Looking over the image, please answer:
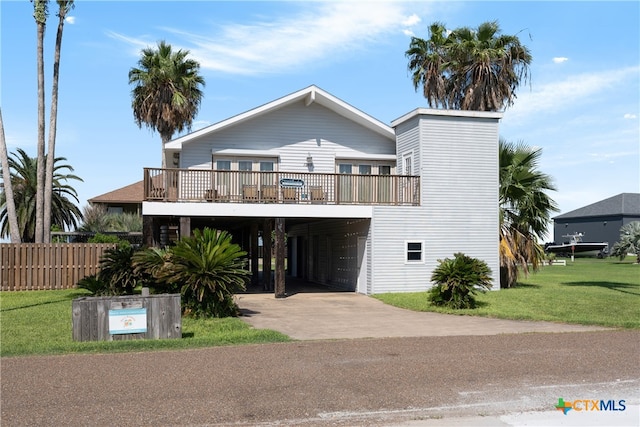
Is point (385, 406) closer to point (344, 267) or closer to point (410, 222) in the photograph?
point (410, 222)

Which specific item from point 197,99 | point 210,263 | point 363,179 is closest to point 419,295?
point 363,179

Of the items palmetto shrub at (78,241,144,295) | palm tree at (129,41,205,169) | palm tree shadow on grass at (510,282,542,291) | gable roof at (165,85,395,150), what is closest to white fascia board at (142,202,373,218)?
palmetto shrub at (78,241,144,295)

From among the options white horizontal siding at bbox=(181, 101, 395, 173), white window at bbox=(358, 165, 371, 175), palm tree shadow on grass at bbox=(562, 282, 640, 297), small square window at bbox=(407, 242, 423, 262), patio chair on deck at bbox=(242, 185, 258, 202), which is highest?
white horizontal siding at bbox=(181, 101, 395, 173)

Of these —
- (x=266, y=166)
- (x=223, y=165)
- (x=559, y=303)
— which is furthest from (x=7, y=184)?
(x=559, y=303)

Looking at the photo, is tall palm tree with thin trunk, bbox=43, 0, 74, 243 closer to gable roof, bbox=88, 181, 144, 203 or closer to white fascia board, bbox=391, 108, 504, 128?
white fascia board, bbox=391, 108, 504, 128

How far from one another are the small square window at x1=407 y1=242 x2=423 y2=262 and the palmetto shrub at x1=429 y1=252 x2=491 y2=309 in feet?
14.9

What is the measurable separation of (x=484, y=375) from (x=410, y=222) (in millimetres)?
13283

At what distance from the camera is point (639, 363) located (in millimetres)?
9406

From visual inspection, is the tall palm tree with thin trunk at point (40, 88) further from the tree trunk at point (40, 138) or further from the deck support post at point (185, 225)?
the deck support post at point (185, 225)

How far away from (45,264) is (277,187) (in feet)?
28.9

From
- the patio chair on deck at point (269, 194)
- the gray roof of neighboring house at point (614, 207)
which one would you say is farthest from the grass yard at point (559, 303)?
the gray roof of neighboring house at point (614, 207)

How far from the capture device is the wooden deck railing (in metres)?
19.8

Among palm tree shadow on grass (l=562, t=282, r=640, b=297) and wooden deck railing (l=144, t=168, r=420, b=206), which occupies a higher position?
wooden deck railing (l=144, t=168, r=420, b=206)

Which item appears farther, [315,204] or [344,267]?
[344,267]
